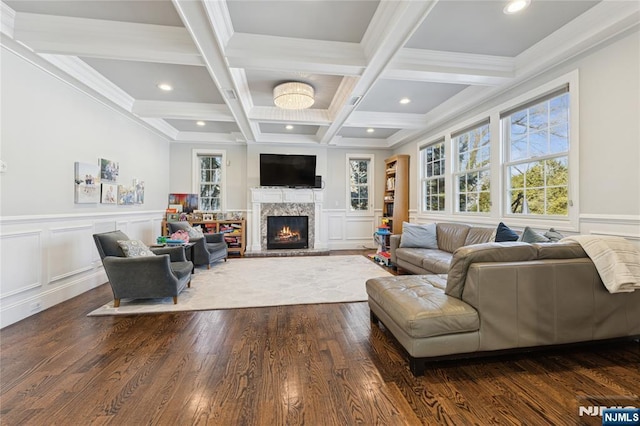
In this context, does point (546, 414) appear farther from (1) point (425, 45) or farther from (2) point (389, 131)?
(2) point (389, 131)

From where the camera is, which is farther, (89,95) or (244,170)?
(244,170)

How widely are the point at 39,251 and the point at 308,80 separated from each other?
376 cm

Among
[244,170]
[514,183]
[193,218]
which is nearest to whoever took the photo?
[514,183]

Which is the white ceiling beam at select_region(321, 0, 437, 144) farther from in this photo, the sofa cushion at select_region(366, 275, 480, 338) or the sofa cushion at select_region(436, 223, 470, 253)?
the sofa cushion at select_region(436, 223, 470, 253)

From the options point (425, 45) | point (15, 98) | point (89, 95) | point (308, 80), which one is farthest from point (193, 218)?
point (425, 45)

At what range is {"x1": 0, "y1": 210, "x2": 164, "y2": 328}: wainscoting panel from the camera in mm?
2592

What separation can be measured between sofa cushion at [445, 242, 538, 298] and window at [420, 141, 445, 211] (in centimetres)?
334

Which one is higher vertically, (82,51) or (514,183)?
(82,51)

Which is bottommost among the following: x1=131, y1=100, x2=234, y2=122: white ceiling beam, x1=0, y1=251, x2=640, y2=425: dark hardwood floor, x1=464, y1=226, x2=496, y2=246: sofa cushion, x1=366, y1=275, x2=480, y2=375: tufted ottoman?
x1=0, y1=251, x2=640, y2=425: dark hardwood floor

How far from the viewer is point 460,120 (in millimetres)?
4492

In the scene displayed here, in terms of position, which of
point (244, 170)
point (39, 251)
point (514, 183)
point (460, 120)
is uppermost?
point (460, 120)

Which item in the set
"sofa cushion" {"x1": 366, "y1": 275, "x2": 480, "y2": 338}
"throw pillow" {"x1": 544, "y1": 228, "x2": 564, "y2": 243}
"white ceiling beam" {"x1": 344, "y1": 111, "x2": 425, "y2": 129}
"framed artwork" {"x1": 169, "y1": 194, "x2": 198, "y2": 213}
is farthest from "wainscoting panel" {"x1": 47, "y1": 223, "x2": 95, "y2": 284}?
"throw pillow" {"x1": 544, "y1": 228, "x2": 564, "y2": 243}

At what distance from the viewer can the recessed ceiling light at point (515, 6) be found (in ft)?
7.43

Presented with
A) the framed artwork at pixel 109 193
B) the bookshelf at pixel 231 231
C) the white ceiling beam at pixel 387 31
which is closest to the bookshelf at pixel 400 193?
the white ceiling beam at pixel 387 31
